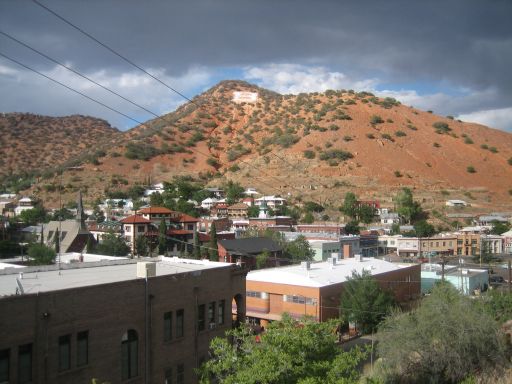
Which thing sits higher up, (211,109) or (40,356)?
(211,109)

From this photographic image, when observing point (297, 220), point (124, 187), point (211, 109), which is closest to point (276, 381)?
point (297, 220)

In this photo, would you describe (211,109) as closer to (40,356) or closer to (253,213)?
(253,213)

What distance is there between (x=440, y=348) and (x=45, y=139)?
494 ft

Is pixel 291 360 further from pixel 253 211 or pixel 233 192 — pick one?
pixel 233 192

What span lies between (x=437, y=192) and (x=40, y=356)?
8617 centimetres

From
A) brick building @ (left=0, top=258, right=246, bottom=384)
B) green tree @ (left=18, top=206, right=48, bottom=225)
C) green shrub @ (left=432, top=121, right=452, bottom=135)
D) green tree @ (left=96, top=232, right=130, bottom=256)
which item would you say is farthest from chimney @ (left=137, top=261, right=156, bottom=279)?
green shrub @ (left=432, top=121, right=452, bottom=135)

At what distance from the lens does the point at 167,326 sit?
17.2 m

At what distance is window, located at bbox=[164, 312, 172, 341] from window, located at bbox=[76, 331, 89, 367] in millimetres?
3100

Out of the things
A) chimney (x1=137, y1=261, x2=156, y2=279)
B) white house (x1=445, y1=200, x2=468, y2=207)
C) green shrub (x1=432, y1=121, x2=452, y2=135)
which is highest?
green shrub (x1=432, y1=121, x2=452, y2=135)

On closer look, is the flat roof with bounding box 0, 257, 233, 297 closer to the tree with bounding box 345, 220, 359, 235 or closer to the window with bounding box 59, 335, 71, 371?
the window with bounding box 59, 335, 71, 371

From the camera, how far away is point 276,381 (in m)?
10.3

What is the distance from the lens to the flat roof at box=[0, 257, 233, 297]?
15.5 m

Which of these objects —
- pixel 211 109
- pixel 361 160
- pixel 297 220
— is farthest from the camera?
pixel 211 109

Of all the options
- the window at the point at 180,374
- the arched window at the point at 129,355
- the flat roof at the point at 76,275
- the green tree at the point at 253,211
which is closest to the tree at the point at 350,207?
the green tree at the point at 253,211
